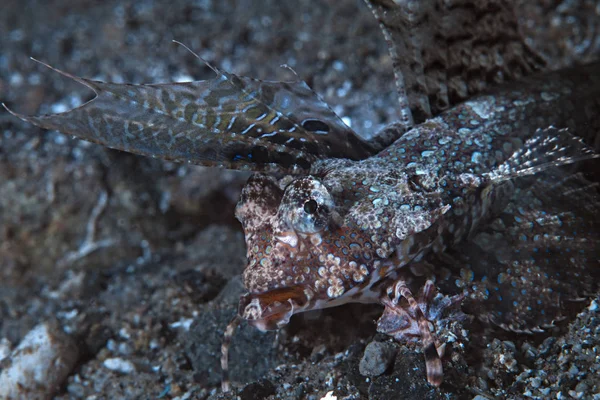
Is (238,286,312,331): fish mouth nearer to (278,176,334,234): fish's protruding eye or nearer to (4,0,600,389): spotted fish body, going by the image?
(4,0,600,389): spotted fish body

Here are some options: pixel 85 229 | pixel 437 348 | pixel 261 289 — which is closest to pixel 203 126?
pixel 261 289

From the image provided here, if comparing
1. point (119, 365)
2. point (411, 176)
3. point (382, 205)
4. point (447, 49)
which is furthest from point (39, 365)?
point (447, 49)

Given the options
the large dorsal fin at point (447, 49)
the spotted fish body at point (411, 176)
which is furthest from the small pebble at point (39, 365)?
the large dorsal fin at point (447, 49)

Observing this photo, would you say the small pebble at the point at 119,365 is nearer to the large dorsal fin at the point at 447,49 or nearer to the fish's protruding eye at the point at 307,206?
the fish's protruding eye at the point at 307,206

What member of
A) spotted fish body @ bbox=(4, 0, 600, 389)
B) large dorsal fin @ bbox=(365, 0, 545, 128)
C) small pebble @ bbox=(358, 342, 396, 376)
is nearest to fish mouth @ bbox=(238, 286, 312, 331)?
spotted fish body @ bbox=(4, 0, 600, 389)

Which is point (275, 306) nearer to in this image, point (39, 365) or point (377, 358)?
point (377, 358)

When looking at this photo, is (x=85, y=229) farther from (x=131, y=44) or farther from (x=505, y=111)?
(x=505, y=111)
